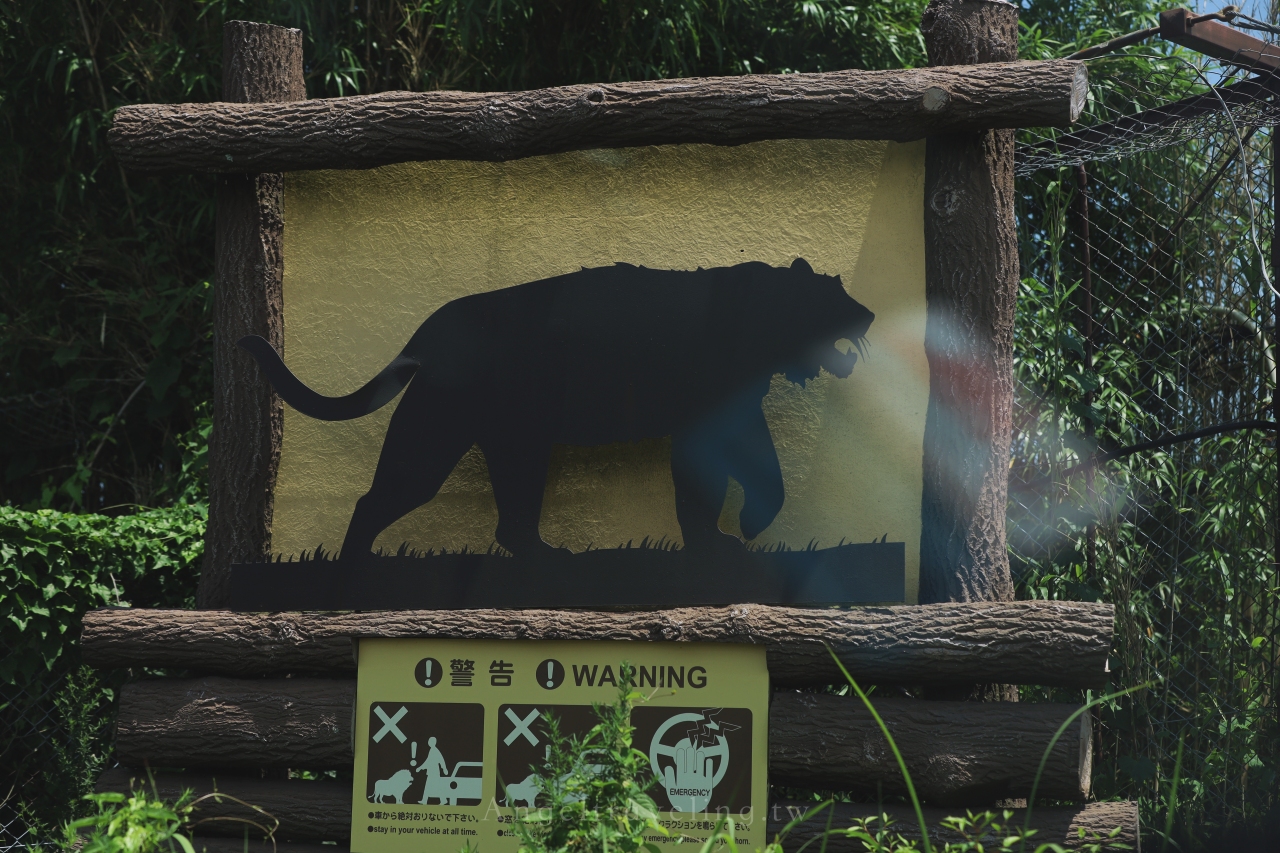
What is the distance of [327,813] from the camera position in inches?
118

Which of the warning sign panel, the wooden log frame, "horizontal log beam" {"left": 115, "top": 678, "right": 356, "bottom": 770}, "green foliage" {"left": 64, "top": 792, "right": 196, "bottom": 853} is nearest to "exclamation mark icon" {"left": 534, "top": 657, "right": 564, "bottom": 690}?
the warning sign panel

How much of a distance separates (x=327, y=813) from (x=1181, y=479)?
3.39 metres

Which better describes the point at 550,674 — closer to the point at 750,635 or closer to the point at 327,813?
the point at 750,635

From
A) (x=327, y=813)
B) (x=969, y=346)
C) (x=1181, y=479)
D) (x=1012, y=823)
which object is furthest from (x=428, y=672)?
(x=1181, y=479)

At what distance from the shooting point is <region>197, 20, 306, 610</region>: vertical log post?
3344 mm

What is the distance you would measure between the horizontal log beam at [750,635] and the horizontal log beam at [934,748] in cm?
8

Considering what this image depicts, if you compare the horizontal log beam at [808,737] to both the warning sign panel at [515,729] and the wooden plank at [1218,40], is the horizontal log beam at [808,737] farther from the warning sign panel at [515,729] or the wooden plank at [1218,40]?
the wooden plank at [1218,40]

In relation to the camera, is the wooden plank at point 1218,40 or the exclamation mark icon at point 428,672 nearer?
the exclamation mark icon at point 428,672

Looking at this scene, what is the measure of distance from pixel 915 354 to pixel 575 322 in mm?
1021

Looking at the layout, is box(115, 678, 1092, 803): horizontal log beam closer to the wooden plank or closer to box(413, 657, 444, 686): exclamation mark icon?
box(413, 657, 444, 686): exclamation mark icon

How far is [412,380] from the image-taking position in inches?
129

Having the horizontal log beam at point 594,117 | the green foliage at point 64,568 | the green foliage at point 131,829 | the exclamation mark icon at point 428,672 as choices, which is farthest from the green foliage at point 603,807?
the green foliage at point 64,568

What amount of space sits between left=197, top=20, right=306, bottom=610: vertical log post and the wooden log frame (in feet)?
1.83

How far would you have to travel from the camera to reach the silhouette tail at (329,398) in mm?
3287
